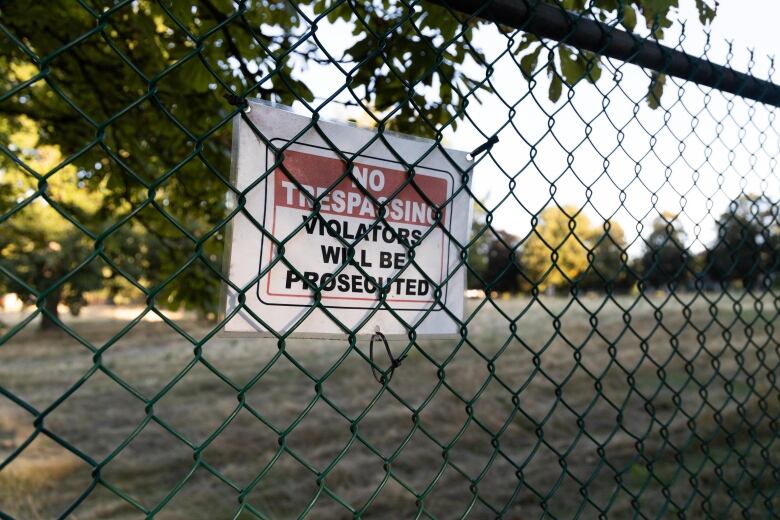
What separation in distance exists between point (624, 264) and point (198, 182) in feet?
8.92

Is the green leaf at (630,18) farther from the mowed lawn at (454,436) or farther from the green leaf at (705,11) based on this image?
the mowed lawn at (454,436)

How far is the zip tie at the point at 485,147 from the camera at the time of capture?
160cm

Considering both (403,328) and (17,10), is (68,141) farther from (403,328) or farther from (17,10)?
(403,328)

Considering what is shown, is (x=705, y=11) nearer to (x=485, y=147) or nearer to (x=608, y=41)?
(x=608, y=41)

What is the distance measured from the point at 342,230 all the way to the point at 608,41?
3.50 ft

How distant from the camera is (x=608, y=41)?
6.01ft

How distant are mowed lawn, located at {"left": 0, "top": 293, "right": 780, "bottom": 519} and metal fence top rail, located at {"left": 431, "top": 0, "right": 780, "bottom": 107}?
30.8 inches

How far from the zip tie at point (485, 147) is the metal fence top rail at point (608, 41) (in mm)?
326

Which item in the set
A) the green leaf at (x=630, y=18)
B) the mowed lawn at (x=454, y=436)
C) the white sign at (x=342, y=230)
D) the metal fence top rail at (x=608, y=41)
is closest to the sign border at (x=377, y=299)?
the white sign at (x=342, y=230)

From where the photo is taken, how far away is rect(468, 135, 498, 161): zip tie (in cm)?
160

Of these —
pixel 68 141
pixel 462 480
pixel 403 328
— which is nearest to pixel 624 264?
pixel 403 328

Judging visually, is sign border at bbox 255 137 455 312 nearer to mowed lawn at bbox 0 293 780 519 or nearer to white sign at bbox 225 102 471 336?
white sign at bbox 225 102 471 336

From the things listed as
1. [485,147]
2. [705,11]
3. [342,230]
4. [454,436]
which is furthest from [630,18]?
[454,436]

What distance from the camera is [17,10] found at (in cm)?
332
